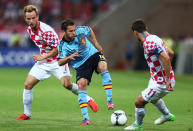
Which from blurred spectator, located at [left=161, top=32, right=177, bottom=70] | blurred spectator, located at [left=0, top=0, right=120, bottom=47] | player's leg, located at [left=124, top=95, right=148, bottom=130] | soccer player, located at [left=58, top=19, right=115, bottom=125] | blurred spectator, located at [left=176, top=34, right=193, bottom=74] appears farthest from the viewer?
blurred spectator, located at [left=0, top=0, right=120, bottom=47]

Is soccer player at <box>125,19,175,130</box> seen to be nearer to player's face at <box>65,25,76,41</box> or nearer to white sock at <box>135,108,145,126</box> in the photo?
white sock at <box>135,108,145,126</box>

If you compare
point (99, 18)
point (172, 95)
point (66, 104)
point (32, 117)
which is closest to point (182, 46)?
point (99, 18)

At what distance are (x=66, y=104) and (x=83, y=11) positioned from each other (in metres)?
17.3

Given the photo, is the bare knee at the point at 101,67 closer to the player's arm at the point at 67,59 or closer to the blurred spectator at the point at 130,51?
the player's arm at the point at 67,59

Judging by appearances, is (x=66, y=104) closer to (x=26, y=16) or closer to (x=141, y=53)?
(x=26, y=16)

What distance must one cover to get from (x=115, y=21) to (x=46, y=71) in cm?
1854

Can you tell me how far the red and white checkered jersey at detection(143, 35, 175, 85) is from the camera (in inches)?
293

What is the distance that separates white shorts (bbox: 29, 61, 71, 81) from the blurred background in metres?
17.2

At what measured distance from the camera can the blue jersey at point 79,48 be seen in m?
8.69

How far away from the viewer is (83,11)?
28.7 meters

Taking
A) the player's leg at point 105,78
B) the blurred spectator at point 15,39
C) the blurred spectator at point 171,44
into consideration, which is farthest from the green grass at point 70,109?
the blurred spectator at point 15,39

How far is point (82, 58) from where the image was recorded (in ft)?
29.6

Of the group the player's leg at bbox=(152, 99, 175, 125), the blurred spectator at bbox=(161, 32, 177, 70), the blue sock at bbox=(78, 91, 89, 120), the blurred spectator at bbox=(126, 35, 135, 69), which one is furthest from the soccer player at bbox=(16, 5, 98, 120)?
the blurred spectator at bbox=(126, 35, 135, 69)

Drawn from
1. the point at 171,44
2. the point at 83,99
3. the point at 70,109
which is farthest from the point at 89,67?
the point at 171,44
